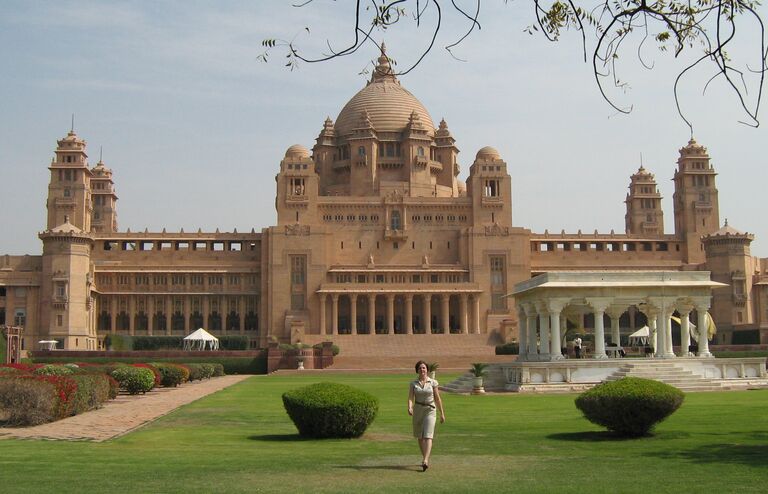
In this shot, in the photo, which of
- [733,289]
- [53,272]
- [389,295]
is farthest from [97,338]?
[733,289]

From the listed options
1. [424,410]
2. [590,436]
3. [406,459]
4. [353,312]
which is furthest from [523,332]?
[353,312]

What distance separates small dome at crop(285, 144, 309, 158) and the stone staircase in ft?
193

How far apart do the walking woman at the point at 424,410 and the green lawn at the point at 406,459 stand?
0.40 m

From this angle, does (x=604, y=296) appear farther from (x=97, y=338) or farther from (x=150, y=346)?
(x=97, y=338)

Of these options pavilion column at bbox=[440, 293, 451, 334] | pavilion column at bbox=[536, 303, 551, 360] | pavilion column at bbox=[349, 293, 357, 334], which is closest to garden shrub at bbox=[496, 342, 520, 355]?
pavilion column at bbox=[440, 293, 451, 334]

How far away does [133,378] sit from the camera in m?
35.6

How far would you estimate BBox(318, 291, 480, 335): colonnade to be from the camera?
8575 centimetres

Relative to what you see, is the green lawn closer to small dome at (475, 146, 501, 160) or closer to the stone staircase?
the stone staircase

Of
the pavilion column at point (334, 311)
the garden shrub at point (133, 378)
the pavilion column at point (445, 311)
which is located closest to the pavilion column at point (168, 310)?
the pavilion column at point (334, 311)

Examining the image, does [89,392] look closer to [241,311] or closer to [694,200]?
[241,311]

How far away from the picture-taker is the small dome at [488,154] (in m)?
93.7

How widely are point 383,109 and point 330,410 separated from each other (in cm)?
8319

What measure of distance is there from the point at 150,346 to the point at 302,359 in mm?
22704

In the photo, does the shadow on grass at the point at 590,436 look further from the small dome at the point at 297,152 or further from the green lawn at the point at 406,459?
the small dome at the point at 297,152
